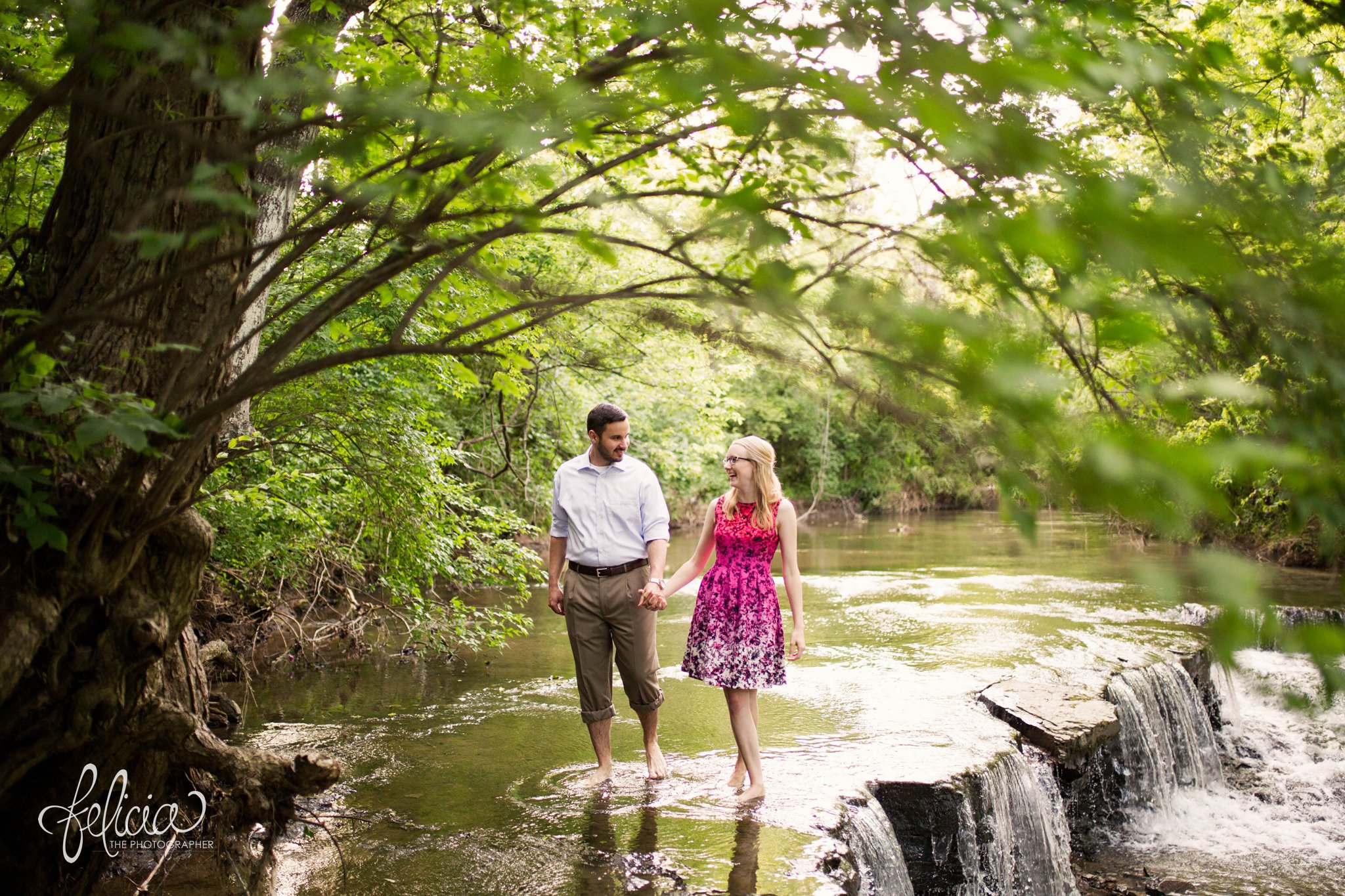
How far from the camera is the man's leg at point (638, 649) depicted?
5.34m

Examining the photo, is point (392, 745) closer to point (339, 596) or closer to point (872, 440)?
point (339, 596)

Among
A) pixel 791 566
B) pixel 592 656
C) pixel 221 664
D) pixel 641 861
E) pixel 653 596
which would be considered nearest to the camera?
pixel 641 861

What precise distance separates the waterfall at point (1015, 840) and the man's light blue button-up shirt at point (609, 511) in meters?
2.49

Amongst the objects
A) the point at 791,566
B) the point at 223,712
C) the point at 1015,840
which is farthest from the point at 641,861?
the point at 223,712

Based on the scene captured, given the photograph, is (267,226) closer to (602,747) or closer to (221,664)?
(221,664)

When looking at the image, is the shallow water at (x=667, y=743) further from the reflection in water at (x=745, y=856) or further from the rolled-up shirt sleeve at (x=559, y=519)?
the rolled-up shirt sleeve at (x=559, y=519)

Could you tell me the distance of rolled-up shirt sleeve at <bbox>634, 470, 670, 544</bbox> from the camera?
538cm

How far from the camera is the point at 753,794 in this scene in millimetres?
5074

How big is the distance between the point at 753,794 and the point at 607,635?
1176mm

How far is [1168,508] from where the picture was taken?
4.58 ft

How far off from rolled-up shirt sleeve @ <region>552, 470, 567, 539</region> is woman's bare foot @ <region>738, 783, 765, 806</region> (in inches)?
67.5

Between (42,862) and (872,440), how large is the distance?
3.48 m

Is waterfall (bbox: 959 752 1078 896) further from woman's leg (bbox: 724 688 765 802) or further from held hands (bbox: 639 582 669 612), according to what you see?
held hands (bbox: 639 582 669 612)

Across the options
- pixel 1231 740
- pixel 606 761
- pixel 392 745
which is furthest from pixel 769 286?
pixel 1231 740
